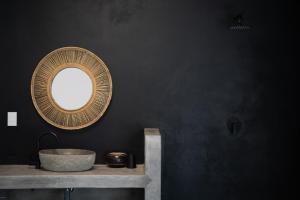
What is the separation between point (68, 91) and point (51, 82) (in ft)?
0.59

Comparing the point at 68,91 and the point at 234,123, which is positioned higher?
the point at 68,91

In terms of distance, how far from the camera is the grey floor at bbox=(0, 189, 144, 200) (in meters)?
4.07

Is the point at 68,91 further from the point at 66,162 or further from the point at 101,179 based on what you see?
the point at 101,179

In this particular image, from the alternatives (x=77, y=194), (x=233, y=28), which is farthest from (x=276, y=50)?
(x=77, y=194)

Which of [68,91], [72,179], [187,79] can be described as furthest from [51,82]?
[187,79]

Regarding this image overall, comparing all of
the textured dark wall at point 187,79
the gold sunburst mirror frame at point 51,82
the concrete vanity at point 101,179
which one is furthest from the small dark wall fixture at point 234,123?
the gold sunburst mirror frame at point 51,82

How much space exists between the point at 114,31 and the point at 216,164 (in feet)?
5.32

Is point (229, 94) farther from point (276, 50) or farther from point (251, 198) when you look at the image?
point (251, 198)

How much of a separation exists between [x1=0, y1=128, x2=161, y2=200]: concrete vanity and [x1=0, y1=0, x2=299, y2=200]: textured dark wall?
59 centimetres

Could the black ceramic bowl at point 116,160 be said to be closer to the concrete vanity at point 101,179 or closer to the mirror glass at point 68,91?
the concrete vanity at point 101,179

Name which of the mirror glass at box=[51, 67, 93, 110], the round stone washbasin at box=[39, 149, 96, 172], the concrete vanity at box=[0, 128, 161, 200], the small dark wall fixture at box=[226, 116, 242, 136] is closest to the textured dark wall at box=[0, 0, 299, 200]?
the small dark wall fixture at box=[226, 116, 242, 136]

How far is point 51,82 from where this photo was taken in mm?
4113

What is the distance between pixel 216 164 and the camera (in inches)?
165

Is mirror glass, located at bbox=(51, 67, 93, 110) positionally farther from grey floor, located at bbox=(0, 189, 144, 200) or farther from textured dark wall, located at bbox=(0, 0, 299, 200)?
grey floor, located at bbox=(0, 189, 144, 200)
